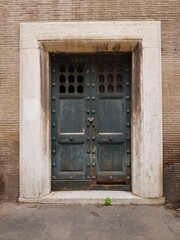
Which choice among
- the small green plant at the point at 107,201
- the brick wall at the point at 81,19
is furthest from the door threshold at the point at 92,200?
the brick wall at the point at 81,19

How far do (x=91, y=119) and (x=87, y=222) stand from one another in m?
2.01

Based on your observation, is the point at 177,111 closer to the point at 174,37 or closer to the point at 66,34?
the point at 174,37

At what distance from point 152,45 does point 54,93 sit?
2.00 metres

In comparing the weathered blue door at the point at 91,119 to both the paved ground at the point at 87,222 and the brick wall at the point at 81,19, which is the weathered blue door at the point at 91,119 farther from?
the paved ground at the point at 87,222

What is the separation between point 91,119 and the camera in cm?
563

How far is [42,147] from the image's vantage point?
527 cm

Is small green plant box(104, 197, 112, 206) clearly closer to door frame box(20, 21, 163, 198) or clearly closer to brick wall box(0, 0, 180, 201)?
door frame box(20, 21, 163, 198)

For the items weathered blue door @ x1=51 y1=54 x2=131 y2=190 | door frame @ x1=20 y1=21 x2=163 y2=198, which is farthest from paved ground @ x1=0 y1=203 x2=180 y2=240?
weathered blue door @ x1=51 y1=54 x2=131 y2=190

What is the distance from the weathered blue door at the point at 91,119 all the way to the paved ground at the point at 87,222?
833 millimetres

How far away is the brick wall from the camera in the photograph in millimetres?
5285

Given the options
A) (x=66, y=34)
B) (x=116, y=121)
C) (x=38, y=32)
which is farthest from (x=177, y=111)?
(x=38, y=32)

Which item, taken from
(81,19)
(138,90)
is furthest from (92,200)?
(81,19)

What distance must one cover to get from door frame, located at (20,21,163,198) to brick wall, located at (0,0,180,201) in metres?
0.13

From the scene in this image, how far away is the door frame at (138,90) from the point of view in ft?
17.1
